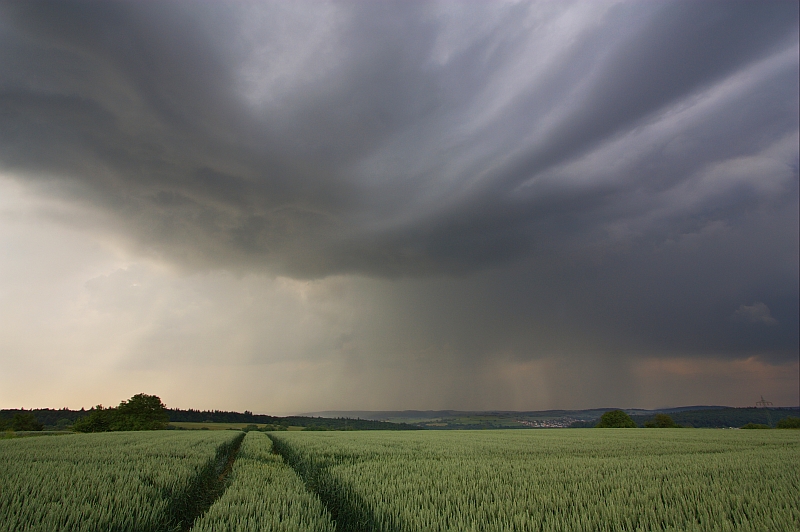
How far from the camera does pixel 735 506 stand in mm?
6707

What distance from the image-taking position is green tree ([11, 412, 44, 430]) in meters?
86.9

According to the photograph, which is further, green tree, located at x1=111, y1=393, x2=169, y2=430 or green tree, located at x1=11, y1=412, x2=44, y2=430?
green tree, located at x1=11, y1=412, x2=44, y2=430

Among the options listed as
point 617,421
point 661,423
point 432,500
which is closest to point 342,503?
point 432,500

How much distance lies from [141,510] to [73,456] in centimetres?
1322

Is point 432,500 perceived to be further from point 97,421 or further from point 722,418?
point 722,418

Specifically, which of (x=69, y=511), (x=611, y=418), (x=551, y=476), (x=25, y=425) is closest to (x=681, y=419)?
(x=611, y=418)

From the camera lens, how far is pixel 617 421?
9712 cm

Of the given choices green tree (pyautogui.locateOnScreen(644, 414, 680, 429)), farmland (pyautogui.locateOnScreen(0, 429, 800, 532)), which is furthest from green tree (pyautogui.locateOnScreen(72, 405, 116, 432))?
green tree (pyautogui.locateOnScreen(644, 414, 680, 429))

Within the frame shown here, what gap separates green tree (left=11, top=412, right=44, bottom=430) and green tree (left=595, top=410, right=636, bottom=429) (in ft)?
453

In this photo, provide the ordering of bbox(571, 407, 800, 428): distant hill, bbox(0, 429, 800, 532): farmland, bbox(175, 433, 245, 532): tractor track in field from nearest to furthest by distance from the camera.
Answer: bbox(0, 429, 800, 532): farmland → bbox(175, 433, 245, 532): tractor track in field → bbox(571, 407, 800, 428): distant hill

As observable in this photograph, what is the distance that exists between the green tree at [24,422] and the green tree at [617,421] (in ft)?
453

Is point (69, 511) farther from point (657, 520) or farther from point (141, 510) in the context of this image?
point (657, 520)

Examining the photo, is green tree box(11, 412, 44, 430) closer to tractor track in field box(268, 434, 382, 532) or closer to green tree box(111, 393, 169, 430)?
green tree box(111, 393, 169, 430)

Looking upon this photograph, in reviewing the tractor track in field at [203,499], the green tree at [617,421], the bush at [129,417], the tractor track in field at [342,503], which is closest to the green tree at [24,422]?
the bush at [129,417]
